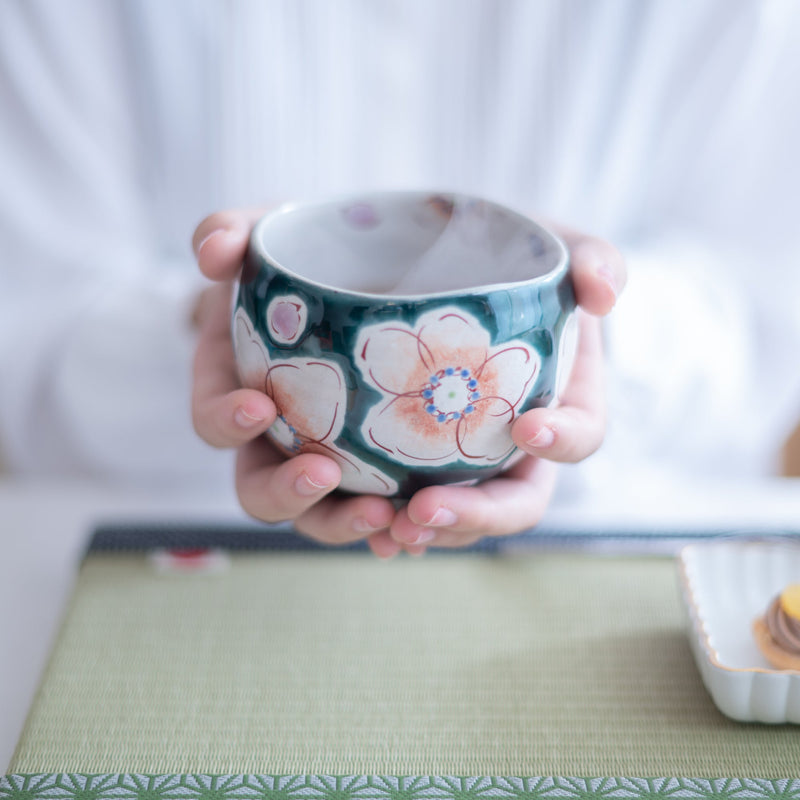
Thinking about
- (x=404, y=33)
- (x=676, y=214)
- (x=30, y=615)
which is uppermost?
(x=404, y=33)

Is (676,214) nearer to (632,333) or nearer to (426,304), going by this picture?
(632,333)

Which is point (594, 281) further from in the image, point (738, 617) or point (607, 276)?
point (738, 617)

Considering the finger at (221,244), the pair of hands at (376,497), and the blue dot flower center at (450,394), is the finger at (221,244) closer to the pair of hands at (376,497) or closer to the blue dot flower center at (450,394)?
the pair of hands at (376,497)

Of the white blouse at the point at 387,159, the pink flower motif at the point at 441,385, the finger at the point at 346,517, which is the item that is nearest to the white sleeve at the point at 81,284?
the white blouse at the point at 387,159

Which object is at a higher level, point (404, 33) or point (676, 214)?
point (404, 33)

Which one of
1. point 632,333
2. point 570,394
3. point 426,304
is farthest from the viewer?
point 632,333

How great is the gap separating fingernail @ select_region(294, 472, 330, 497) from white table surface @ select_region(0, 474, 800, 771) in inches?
8.2

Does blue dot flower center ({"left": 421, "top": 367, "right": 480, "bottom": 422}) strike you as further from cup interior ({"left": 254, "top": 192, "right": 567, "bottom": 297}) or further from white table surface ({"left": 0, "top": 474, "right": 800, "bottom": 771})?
white table surface ({"left": 0, "top": 474, "right": 800, "bottom": 771})

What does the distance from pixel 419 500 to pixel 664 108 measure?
445 mm

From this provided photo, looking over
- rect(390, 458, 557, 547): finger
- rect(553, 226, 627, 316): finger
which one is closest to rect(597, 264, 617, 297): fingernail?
rect(553, 226, 627, 316): finger

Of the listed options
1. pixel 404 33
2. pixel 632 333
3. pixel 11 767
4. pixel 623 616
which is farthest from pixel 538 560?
pixel 404 33

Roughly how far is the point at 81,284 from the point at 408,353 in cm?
44

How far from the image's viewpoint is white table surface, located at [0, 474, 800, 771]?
1.70 feet

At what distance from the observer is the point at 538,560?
51 cm
